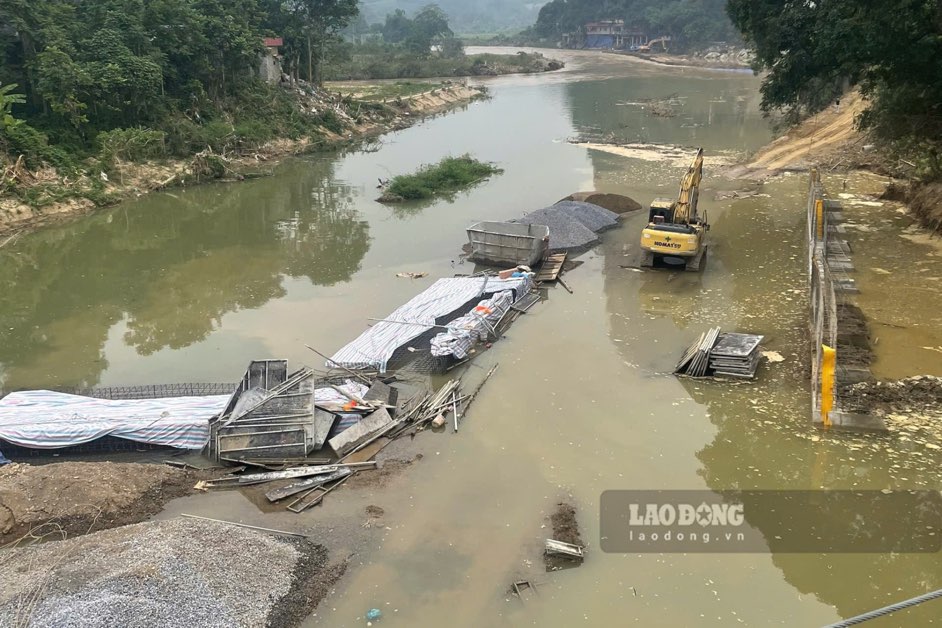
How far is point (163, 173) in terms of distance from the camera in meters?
30.3

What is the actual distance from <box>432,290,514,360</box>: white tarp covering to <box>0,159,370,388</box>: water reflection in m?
5.32

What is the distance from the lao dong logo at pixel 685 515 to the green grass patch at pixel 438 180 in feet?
67.6

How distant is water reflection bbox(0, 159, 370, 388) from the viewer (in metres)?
15.8

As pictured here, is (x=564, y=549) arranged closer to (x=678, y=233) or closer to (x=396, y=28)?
(x=678, y=233)

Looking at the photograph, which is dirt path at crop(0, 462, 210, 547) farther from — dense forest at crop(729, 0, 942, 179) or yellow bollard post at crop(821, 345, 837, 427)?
dense forest at crop(729, 0, 942, 179)

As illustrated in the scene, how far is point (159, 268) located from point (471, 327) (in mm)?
11307

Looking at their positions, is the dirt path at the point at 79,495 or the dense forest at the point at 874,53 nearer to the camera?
the dirt path at the point at 79,495

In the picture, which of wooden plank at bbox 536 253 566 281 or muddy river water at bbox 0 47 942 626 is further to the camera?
wooden plank at bbox 536 253 566 281

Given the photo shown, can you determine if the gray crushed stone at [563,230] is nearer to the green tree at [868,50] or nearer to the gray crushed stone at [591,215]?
the gray crushed stone at [591,215]

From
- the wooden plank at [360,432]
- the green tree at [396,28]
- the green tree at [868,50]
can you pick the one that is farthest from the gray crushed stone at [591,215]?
the green tree at [396,28]

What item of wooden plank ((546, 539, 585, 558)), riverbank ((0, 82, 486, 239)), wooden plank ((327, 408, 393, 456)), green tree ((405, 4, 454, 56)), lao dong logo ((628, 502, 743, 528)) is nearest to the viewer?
wooden plank ((546, 539, 585, 558))

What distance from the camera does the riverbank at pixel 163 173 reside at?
2433 centimetres

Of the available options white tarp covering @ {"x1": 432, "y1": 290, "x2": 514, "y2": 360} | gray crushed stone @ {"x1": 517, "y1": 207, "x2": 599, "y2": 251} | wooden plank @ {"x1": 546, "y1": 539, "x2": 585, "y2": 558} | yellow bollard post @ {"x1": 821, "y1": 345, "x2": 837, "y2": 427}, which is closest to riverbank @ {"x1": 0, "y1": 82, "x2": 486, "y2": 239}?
gray crushed stone @ {"x1": 517, "y1": 207, "x2": 599, "y2": 251}
